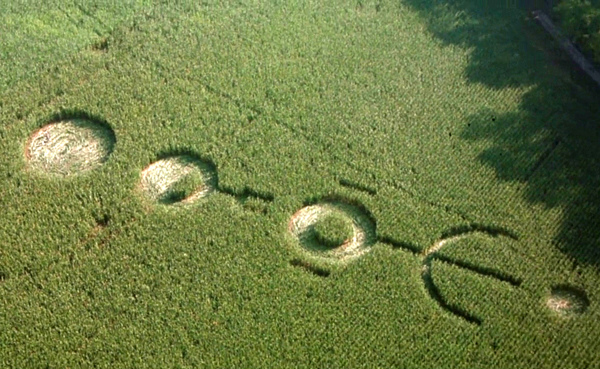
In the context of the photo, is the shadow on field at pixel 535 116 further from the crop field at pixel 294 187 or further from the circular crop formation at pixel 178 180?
the circular crop formation at pixel 178 180

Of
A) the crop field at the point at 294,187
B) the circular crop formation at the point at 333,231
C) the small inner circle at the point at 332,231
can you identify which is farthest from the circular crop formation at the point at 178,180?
A: the small inner circle at the point at 332,231

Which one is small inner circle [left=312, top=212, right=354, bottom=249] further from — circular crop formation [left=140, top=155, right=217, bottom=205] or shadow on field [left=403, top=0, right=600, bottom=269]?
shadow on field [left=403, top=0, right=600, bottom=269]

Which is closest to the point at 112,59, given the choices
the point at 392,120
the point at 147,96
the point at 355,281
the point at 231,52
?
the point at 147,96

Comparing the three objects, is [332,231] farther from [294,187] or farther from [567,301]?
[567,301]

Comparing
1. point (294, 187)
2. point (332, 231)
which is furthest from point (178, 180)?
point (332, 231)

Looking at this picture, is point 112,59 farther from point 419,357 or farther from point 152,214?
point 419,357

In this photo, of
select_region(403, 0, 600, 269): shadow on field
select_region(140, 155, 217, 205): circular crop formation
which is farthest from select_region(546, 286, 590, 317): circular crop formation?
select_region(140, 155, 217, 205): circular crop formation
